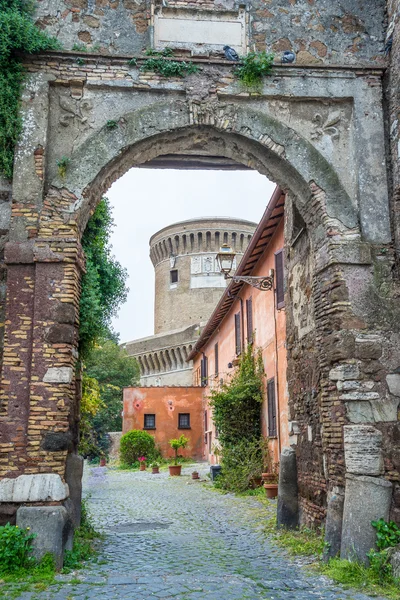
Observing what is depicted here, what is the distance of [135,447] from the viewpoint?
1099 inches

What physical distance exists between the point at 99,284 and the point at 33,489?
341cm

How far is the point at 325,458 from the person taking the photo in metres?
7.78

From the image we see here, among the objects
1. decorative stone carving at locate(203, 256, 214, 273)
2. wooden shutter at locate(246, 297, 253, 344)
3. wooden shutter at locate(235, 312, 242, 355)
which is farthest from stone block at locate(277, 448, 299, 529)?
decorative stone carving at locate(203, 256, 214, 273)

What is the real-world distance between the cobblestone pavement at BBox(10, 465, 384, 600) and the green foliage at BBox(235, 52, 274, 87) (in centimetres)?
591

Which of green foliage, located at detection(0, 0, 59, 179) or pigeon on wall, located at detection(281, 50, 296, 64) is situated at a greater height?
pigeon on wall, located at detection(281, 50, 296, 64)

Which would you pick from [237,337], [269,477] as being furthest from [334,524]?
[237,337]

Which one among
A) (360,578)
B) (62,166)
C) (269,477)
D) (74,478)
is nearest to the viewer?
(360,578)

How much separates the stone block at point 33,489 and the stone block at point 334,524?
116 inches

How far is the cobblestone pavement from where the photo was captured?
5645 millimetres

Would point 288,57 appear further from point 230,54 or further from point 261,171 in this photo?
point 261,171

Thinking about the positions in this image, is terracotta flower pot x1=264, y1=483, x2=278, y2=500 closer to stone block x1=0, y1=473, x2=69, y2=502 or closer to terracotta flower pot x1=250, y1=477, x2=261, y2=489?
terracotta flower pot x1=250, y1=477, x2=261, y2=489

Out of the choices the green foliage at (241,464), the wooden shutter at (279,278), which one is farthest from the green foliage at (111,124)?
the green foliage at (241,464)

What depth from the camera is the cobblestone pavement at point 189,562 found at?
5.64 metres

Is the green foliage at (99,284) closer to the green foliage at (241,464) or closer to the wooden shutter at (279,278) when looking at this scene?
the wooden shutter at (279,278)
